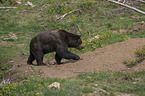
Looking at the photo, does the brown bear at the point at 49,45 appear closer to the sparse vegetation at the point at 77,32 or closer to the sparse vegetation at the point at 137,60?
the sparse vegetation at the point at 77,32

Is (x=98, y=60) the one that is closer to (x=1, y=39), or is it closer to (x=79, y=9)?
(x=1, y=39)

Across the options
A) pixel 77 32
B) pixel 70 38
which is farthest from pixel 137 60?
pixel 77 32

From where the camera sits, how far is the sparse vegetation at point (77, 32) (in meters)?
5.49

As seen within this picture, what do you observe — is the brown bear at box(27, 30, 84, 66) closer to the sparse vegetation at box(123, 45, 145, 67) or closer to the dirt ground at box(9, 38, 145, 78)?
the dirt ground at box(9, 38, 145, 78)

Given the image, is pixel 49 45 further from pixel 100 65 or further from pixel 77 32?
pixel 77 32

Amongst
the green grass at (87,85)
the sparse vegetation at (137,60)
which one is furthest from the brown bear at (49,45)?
the green grass at (87,85)

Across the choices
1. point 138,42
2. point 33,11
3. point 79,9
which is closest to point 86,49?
point 138,42

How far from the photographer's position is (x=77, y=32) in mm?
13828

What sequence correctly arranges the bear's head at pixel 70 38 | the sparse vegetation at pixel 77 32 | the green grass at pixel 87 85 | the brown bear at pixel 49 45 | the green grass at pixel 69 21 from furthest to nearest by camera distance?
the green grass at pixel 69 21 < the bear's head at pixel 70 38 < the brown bear at pixel 49 45 < the sparse vegetation at pixel 77 32 < the green grass at pixel 87 85

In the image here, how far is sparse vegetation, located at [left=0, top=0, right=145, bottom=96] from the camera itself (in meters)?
5.49

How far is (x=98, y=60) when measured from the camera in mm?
8102

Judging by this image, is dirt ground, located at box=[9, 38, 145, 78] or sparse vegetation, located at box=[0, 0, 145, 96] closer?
sparse vegetation, located at box=[0, 0, 145, 96]

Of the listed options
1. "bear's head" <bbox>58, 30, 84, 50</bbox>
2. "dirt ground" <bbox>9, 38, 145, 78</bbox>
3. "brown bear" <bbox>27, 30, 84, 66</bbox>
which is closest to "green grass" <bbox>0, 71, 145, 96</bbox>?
"dirt ground" <bbox>9, 38, 145, 78</bbox>

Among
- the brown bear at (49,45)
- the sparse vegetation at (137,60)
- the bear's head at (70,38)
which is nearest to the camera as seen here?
the sparse vegetation at (137,60)
